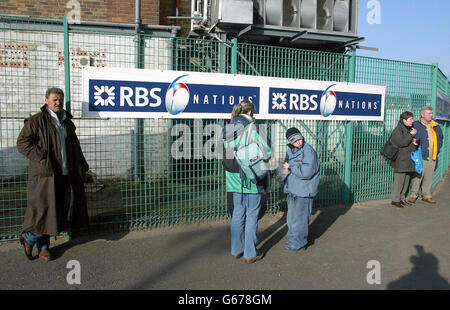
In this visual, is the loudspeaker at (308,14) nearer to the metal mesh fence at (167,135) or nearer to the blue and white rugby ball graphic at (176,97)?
the metal mesh fence at (167,135)

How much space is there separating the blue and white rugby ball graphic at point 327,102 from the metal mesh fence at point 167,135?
0.28 meters

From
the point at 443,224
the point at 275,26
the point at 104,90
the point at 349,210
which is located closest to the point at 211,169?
the point at 104,90

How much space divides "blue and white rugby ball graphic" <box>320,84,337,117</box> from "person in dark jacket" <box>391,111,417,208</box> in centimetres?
135

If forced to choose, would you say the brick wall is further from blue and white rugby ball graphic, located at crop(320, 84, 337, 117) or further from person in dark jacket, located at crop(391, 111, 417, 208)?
person in dark jacket, located at crop(391, 111, 417, 208)

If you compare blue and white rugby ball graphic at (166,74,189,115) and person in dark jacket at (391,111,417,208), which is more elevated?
blue and white rugby ball graphic at (166,74,189,115)

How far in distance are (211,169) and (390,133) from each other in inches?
155

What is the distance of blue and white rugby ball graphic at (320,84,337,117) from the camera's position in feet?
20.1

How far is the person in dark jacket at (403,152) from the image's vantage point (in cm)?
647

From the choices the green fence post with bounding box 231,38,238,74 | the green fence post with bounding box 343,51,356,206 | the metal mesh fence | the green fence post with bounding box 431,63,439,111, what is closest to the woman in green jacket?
the metal mesh fence

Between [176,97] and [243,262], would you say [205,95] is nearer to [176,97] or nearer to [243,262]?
[176,97]

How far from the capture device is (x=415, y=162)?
679 centimetres

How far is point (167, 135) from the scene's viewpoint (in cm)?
527

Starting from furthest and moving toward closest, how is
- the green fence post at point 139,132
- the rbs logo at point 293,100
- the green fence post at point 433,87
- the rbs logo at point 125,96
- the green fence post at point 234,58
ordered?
the green fence post at point 433,87 < the rbs logo at point 293,100 < the green fence post at point 234,58 < the green fence post at point 139,132 < the rbs logo at point 125,96

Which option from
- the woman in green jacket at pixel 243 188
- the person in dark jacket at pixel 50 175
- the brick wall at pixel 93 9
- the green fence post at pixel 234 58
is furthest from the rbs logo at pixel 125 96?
the brick wall at pixel 93 9
